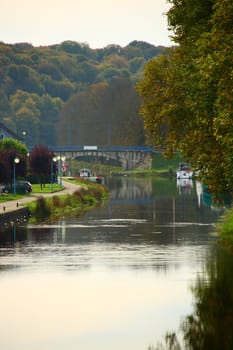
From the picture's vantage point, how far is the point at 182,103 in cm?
5466

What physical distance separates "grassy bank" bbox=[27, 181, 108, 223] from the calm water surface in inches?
292

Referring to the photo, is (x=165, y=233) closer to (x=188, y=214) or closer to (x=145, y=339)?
(x=188, y=214)

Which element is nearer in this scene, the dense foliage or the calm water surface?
the calm water surface

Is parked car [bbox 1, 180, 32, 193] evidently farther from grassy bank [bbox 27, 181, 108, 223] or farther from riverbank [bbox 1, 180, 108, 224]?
grassy bank [bbox 27, 181, 108, 223]

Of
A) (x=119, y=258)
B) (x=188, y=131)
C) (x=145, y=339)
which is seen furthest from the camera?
(x=188, y=131)

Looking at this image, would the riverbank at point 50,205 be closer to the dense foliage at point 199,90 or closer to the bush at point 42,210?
the bush at point 42,210

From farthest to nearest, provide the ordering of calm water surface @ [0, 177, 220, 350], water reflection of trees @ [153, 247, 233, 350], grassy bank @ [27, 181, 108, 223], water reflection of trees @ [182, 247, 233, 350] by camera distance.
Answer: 1. grassy bank @ [27, 181, 108, 223]
2. calm water surface @ [0, 177, 220, 350]
3. water reflection of trees @ [182, 247, 233, 350]
4. water reflection of trees @ [153, 247, 233, 350]

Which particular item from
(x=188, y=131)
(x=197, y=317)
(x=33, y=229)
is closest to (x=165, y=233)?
(x=33, y=229)

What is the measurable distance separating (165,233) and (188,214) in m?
20.9

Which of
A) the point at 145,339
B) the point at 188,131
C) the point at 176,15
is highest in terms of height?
the point at 176,15

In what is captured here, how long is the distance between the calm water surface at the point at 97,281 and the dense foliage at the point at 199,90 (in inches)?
191

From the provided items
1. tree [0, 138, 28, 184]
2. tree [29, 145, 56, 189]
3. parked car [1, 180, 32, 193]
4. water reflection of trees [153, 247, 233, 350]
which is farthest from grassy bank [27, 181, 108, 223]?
water reflection of trees [153, 247, 233, 350]

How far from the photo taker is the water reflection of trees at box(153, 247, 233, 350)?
29.7 meters

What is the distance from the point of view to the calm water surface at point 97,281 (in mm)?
31000
